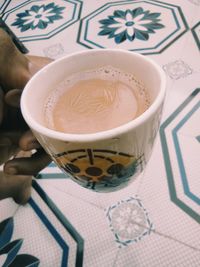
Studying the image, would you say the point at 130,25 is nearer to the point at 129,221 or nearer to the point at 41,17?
the point at 41,17

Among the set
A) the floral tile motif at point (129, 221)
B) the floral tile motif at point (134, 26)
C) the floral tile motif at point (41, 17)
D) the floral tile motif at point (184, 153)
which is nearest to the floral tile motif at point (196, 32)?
the floral tile motif at point (134, 26)

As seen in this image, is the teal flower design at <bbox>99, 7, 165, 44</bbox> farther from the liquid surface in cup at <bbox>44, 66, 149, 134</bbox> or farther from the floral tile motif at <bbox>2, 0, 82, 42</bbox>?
the liquid surface in cup at <bbox>44, 66, 149, 134</bbox>

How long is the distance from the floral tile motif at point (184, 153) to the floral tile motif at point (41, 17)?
26.5 inches

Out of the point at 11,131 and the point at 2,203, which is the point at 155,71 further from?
the point at 2,203

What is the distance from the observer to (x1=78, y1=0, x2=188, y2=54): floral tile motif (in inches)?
39.2

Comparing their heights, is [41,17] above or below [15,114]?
below

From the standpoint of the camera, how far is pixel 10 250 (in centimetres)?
53

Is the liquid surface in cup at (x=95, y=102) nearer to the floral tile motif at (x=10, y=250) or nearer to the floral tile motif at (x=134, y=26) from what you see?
the floral tile motif at (x=10, y=250)

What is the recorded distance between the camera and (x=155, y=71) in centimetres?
23

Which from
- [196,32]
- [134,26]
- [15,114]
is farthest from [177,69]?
[15,114]

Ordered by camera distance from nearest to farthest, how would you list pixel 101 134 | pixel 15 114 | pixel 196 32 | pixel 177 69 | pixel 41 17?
1. pixel 101 134
2. pixel 15 114
3. pixel 177 69
4. pixel 196 32
5. pixel 41 17

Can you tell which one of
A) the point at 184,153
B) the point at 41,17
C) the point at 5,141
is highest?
the point at 5,141

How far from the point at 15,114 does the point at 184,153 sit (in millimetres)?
422

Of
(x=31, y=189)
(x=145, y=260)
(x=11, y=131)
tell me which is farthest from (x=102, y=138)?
(x=31, y=189)
